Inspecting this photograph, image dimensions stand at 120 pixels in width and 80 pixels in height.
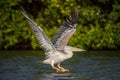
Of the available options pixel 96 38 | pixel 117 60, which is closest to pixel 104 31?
pixel 96 38

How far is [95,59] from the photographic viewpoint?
2062 centimetres

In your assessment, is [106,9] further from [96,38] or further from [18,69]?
[18,69]

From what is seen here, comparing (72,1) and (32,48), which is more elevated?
(72,1)

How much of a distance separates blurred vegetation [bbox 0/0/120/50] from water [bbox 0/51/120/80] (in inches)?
47.6

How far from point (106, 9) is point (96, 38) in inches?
67.1

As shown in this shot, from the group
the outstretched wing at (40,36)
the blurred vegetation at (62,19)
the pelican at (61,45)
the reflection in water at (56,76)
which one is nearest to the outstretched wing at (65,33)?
the pelican at (61,45)

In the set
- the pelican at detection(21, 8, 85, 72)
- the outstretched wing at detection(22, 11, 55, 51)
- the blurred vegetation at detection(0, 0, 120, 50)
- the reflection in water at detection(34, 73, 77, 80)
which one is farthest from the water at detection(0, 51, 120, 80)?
the blurred vegetation at detection(0, 0, 120, 50)

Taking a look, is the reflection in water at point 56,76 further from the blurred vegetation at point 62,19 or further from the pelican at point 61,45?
the blurred vegetation at point 62,19

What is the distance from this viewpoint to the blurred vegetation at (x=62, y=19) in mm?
24266

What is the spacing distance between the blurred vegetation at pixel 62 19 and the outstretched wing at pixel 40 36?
7438mm

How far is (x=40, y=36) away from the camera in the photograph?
53.8ft

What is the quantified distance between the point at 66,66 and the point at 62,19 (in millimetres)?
6194

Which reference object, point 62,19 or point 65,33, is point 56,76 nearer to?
point 65,33

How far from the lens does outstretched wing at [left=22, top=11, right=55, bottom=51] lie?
1627 cm
